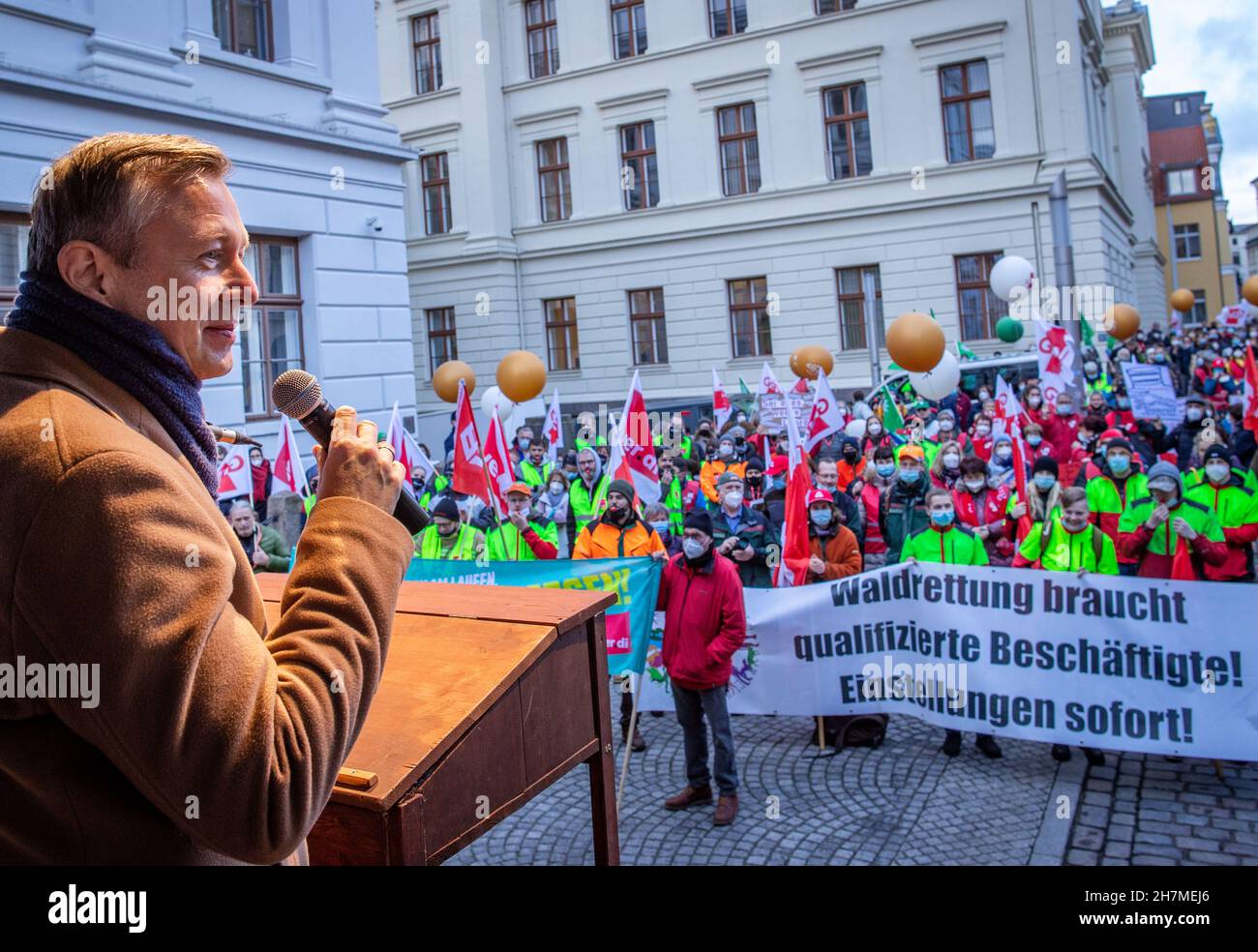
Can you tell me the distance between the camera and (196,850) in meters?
1.24

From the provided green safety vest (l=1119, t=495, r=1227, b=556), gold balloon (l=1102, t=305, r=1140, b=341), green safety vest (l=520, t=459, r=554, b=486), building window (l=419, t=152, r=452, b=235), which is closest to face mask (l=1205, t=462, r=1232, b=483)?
green safety vest (l=1119, t=495, r=1227, b=556)

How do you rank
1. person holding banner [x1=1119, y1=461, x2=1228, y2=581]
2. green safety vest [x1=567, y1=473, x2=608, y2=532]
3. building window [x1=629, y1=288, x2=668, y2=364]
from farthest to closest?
1. building window [x1=629, y1=288, x2=668, y2=364]
2. green safety vest [x1=567, y1=473, x2=608, y2=532]
3. person holding banner [x1=1119, y1=461, x2=1228, y2=581]

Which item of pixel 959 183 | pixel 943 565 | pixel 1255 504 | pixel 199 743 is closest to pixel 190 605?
pixel 199 743

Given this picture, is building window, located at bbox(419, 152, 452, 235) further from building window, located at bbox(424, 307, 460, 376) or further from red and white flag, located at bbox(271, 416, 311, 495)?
red and white flag, located at bbox(271, 416, 311, 495)

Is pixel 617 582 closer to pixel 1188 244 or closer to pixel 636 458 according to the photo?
pixel 636 458

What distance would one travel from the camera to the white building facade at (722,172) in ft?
80.0

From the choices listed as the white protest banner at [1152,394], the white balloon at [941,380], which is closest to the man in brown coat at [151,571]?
the white protest banner at [1152,394]

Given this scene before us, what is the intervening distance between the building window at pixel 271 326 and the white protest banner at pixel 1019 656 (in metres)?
6.80

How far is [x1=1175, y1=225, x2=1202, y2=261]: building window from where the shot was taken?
54062mm

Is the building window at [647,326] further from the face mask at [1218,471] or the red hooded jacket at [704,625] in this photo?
the red hooded jacket at [704,625]

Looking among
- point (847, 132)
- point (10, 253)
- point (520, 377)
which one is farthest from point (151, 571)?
point (847, 132)

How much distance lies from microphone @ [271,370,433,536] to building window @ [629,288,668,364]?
26530 mm
